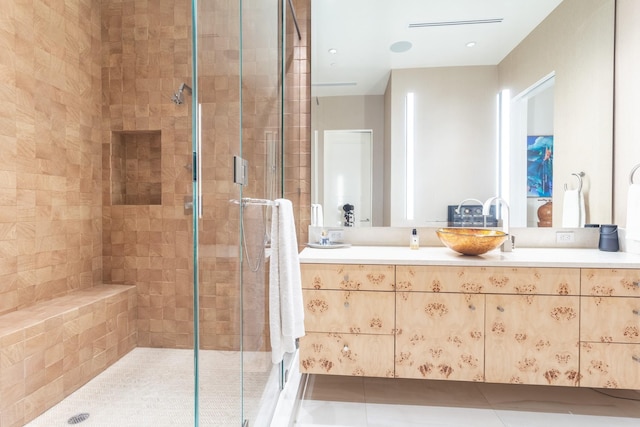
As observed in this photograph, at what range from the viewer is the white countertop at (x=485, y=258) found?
1619 mm

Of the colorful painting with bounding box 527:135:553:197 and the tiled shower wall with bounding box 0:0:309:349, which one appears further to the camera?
the colorful painting with bounding box 527:135:553:197

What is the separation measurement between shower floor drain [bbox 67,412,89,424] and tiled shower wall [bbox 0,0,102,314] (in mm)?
748

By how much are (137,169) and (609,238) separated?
339 centimetres

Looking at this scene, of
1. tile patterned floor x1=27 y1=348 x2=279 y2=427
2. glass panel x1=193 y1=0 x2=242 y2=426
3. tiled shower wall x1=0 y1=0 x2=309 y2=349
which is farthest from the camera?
tiled shower wall x1=0 y1=0 x2=309 y2=349

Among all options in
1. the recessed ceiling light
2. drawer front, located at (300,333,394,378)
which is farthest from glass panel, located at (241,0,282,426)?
the recessed ceiling light

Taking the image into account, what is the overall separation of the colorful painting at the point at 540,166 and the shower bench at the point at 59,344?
2983mm

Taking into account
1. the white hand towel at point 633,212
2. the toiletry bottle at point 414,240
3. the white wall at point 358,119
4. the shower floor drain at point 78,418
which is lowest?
the shower floor drain at point 78,418

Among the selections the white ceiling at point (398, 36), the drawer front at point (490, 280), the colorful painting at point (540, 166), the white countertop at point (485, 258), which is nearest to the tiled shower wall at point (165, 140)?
the white ceiling at point (398, 36)

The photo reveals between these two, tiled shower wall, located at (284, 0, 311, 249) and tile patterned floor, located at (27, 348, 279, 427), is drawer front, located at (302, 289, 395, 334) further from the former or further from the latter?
tiled shower wall, located at (284, 0, 311, 249)

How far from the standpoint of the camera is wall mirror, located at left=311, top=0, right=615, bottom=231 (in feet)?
6.81

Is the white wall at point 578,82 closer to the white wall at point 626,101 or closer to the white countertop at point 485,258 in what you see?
the white wall at point 626,101

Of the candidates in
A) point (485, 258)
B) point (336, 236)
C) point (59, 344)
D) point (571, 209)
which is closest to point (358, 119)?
point (336, 236)

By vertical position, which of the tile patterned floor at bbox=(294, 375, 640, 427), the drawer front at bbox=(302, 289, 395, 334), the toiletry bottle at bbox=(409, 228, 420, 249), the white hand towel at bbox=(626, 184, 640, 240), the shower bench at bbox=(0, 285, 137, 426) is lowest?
the tile patterned floor at bbox=(294, 375, 640, 427)

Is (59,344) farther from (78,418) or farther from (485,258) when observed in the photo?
(485,258)
